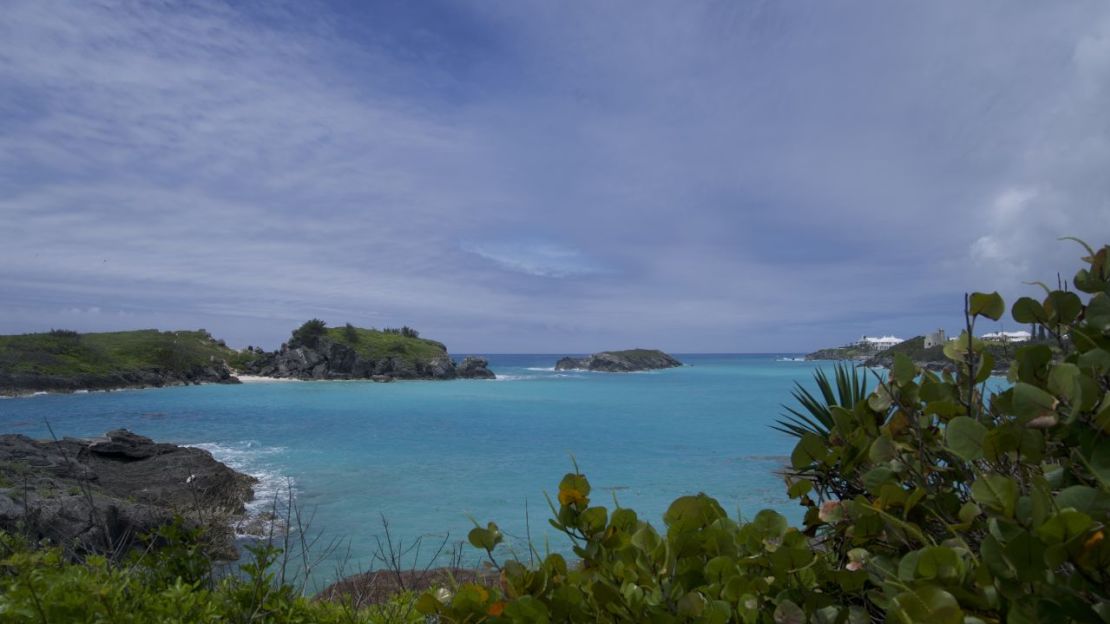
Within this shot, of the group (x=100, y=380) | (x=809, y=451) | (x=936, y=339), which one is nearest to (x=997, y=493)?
(x=809, y=451)

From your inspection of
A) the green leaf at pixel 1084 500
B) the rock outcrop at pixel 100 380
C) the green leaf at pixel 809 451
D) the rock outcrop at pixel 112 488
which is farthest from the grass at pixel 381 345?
the green leaf at pixel 1084 500

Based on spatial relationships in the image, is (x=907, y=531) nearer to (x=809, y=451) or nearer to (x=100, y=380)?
(x=809, y=451)

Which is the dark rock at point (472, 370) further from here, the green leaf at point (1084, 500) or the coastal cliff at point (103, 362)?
the green leaf at point (1084, 500)

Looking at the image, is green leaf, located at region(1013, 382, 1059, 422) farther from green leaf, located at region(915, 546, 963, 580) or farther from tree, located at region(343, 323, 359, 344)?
tree, located at region(343, 323, 359, 344)

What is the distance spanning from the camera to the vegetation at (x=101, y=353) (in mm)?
57094

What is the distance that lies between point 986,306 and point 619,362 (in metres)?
118

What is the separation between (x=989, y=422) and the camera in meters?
1.63

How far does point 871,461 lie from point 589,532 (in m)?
0.77

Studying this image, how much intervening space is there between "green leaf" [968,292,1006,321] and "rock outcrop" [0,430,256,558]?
7976 millimetres

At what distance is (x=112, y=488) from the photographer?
1522 cm

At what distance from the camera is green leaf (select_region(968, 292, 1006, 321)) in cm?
162

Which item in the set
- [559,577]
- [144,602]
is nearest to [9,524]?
[144,602]

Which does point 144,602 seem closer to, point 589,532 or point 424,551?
point 589,532

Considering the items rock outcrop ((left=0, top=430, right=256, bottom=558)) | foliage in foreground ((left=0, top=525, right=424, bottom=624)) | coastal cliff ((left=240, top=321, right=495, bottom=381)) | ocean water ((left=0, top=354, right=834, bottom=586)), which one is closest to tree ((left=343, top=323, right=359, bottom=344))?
coastal cliff ((left=240, top=321, right=495, bottom=381))
